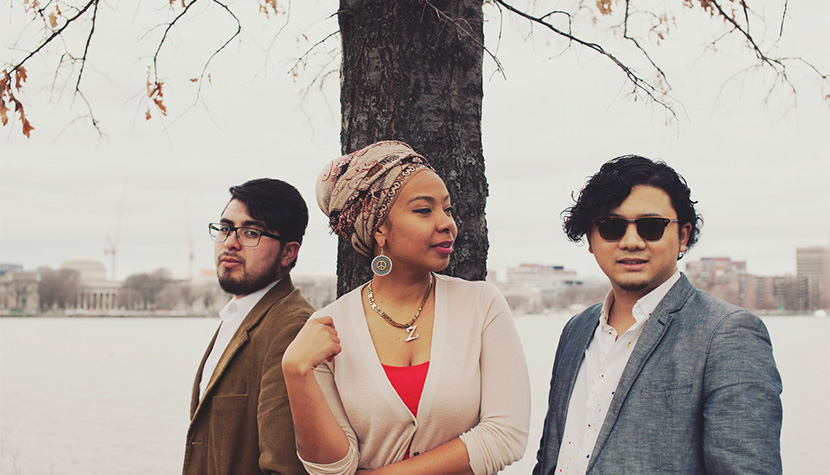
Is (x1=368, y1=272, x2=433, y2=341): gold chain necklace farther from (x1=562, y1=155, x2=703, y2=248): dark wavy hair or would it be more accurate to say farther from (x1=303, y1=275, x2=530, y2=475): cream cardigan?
(x1=562, y1=155, x2=703, y2=248): dark wavy hair

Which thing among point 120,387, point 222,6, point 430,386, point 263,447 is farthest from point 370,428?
point 120,387

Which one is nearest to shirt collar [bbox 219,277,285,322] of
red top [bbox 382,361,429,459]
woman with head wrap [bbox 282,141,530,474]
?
woman with head wrap [bbox 282,141,530,474]

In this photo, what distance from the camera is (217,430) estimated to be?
269 centimetres

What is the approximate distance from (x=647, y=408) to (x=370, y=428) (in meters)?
0.84

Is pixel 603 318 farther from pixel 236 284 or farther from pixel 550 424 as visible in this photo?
pixel 236 284

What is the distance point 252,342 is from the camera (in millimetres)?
2781

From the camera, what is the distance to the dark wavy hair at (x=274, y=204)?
2938 mm

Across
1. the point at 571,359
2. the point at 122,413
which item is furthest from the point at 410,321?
the point at 122,413

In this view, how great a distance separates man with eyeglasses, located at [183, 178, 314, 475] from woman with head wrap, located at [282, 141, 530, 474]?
1.04ft

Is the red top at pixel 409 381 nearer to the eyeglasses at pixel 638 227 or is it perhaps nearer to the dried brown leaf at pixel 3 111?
the eyeglasses at pixel 638 227

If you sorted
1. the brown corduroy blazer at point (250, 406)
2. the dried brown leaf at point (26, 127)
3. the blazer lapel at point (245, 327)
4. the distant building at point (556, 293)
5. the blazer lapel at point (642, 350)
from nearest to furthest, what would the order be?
the blazer lapel at point (642, 350) < the brown corduroy blazer at point (250, 406) < the blazer lapel at point (245, 327) < the dried brown leaf at point (26, 127) < the distant building at point (556, 293)

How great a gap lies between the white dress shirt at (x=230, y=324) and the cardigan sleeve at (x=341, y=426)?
0.75 metres

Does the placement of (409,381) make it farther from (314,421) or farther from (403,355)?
(314,421)

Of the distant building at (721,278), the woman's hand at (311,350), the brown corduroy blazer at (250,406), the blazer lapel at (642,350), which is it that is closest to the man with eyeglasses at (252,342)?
the brown corduroy blazer at (250,406)
